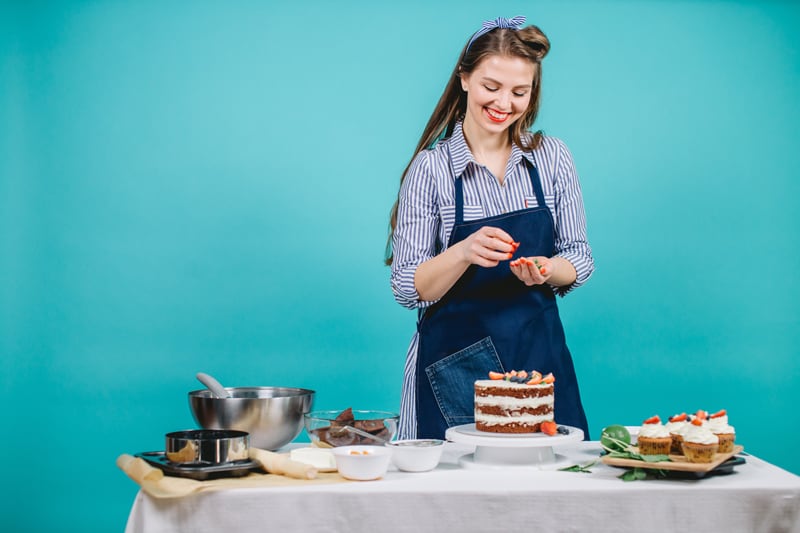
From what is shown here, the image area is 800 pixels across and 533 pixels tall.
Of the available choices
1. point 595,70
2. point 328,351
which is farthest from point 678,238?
point 328,351

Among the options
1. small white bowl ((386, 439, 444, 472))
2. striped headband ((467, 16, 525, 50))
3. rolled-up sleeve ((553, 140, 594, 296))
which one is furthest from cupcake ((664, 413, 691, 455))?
striped headband ((467, 16, 525, 50))

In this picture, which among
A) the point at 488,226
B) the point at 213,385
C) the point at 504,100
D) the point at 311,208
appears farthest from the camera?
the point at 311,208

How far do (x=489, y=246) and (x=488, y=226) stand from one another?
31 cm

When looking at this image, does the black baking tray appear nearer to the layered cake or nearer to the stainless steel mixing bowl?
the stainless steel mixing bowl

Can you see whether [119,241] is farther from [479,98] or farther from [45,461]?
[479,98]

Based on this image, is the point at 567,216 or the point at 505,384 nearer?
the point at 505,384

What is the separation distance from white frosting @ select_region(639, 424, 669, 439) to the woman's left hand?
67cm

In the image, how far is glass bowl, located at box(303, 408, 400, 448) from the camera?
228 centimetres

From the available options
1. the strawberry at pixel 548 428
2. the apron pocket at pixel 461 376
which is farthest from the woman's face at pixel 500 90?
the strawberry at pixel 548 428

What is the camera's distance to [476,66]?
9.98 ft

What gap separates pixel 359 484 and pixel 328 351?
3.10 m

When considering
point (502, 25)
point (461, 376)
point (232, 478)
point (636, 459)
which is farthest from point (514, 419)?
point (502, 25)

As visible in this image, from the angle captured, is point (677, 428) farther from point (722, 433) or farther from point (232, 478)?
point (232, 478)

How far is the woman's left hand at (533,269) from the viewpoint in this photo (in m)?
2.67
